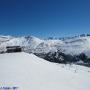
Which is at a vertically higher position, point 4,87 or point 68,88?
point 4,87

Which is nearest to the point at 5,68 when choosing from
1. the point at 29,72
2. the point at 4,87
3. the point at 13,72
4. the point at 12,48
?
the point at 13,72

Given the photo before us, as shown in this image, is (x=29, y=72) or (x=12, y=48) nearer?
(x=29, y=72)

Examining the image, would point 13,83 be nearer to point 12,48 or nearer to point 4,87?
point 4,87

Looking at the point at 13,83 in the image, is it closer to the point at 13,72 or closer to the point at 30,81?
the point at 30,81

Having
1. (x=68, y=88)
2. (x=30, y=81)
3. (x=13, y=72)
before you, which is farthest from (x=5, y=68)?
(x=68, y=88)

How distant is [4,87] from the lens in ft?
30.0

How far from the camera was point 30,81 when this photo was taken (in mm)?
11094

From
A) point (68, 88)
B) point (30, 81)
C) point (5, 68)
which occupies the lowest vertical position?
point (68, 88)

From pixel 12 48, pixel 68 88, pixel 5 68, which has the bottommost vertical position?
pixel 68 88

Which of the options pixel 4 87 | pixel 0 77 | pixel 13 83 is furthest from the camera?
pixel 0 77

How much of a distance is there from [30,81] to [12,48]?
12373mm

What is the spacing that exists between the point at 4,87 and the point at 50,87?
132 inches

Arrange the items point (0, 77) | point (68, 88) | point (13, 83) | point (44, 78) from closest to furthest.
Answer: point (13, 83)
point (0, 77)
point (68, 88)
point (44, 78)

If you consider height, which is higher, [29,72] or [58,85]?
[29,72]
